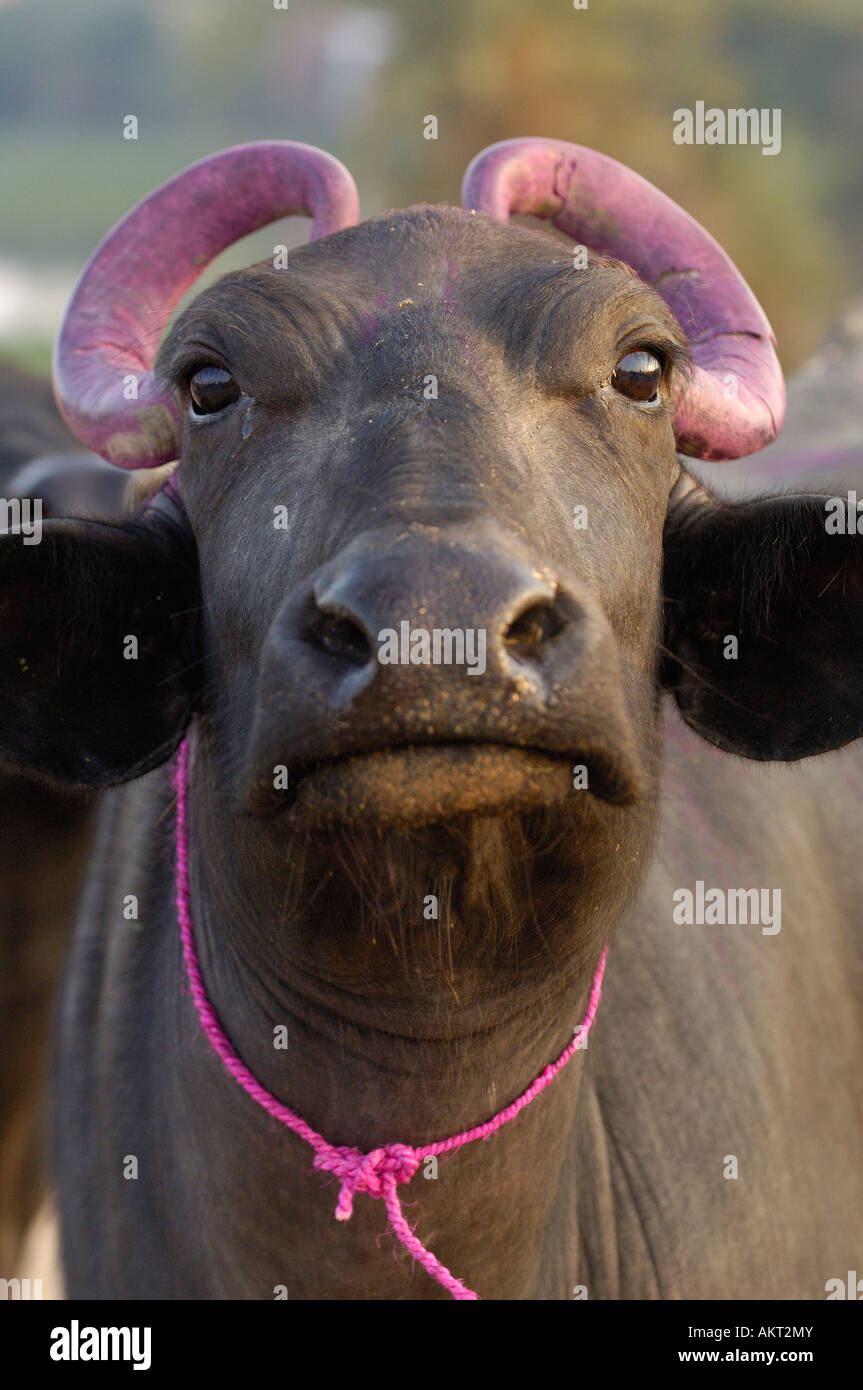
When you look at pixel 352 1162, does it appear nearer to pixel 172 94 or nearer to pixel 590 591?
pixel 590 591

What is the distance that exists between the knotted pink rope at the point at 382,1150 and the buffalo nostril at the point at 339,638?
115 centimetres

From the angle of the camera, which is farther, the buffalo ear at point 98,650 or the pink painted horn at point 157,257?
the pink painted horn at point 157,257

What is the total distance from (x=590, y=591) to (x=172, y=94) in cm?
2705

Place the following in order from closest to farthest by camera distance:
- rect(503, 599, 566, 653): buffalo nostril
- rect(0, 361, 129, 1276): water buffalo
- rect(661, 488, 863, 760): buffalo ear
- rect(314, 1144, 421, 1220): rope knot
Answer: rect(503, 599, 566, 653): buffalo nostril, rect(314, 1144, 421, 1220): rope knot, rect(661, 488, 863, 760): buffalo ear, rect(0, 361, 129, 1276): water buffalo

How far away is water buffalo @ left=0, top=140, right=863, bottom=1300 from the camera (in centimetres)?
221

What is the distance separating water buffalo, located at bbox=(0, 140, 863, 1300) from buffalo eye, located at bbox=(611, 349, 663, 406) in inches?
0.5

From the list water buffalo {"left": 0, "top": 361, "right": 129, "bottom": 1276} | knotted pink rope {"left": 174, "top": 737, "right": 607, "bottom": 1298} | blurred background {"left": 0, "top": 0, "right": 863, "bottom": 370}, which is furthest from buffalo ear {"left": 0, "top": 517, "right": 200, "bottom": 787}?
blurred background {"left": 0, "top": 0, "right": 863, "bottom": 370}

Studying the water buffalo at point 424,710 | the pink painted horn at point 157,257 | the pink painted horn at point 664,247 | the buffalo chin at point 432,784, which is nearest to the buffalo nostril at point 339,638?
the water buffalo at point 424,710

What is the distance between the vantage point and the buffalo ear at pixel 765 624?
116 inches

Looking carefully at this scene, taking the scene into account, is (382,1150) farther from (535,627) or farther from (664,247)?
(664,247)

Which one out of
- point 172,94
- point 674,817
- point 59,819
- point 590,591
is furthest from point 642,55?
point 590,591

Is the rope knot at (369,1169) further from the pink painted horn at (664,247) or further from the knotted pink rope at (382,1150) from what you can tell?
the pink painted horn at (664,247)

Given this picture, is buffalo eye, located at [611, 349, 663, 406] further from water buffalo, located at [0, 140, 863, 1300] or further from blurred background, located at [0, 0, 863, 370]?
blurred background, located at [0, 0, 863, 370]
